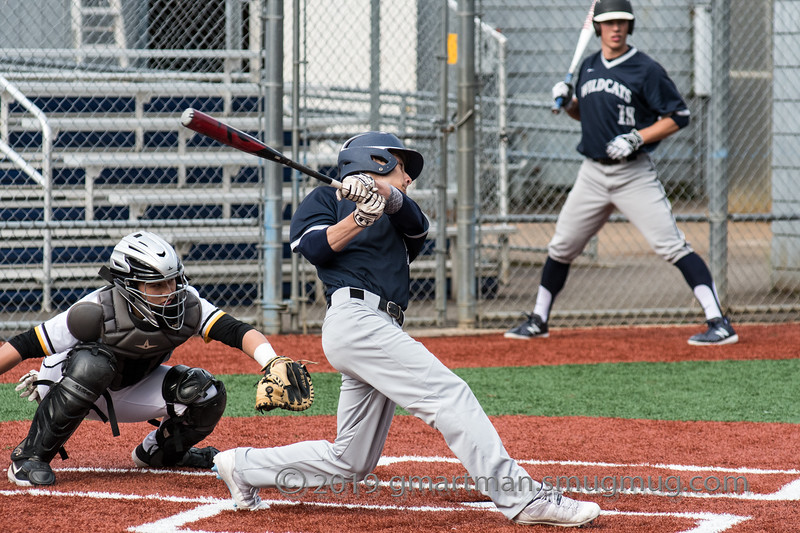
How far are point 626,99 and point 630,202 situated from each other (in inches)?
25.7

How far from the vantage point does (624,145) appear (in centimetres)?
612

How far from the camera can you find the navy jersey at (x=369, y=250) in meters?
3.23

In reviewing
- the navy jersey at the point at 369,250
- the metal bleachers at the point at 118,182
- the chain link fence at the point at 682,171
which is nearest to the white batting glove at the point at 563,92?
the chain link fence at the point at 682,171

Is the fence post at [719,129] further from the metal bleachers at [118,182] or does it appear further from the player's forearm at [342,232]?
the player's forearm at [342,232]

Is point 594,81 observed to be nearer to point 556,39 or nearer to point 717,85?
point 717,85

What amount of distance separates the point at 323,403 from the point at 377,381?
2.10 m

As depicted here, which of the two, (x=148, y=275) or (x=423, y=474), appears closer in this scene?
(x=148, y=275)

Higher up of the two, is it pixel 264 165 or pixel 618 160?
pixel 618 160

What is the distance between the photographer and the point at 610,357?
6.42 m

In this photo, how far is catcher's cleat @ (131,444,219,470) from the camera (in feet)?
12.6

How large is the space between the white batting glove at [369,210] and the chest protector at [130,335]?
37.5 inches

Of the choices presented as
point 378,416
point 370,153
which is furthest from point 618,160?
point 378,416

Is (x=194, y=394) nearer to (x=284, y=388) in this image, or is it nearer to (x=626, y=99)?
(x=284, y=388)

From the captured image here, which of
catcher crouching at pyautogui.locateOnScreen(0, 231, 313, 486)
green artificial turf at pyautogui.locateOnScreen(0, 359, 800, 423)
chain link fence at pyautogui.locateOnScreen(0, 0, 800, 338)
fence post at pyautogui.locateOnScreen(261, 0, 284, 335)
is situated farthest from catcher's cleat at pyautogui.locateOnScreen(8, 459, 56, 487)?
fence post at pyautogui.locateOnScreen(261, 0, 284, 335)
